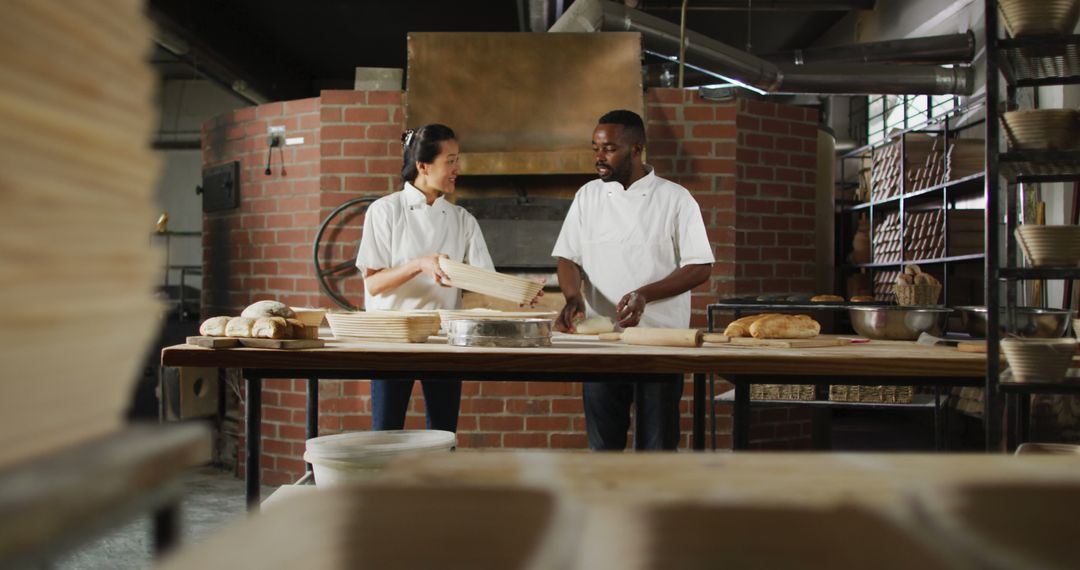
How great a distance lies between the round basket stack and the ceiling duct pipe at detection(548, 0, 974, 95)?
544cm

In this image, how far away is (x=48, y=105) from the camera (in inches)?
14.9

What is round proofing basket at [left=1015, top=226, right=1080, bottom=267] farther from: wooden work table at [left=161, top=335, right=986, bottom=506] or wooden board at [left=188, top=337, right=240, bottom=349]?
wooden board at [left=188, top=337, right=240, bottom=349]

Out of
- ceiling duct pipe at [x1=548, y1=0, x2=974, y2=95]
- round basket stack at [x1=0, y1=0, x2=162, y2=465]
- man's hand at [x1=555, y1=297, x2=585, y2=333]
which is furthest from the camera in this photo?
ceiling duct pipe at [x1=548, y1=0, x2=974, y2=95]

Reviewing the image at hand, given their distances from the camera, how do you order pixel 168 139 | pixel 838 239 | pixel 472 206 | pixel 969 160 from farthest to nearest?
1. pixel 168 139
2. pixel 838 239
3. pixel 969 160
4. pixel 472 206

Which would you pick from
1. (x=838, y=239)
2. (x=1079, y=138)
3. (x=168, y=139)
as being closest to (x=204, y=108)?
(x=168, y=139)

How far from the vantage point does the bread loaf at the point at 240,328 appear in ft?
7.40

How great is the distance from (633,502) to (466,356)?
174 centimetres

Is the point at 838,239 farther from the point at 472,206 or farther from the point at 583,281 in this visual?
the point at 583,281

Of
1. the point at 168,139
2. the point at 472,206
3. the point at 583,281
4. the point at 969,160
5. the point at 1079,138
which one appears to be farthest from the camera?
the point at 168,139

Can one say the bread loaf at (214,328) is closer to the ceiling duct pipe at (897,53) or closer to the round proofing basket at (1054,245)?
the round proofing basket at (1054,245)

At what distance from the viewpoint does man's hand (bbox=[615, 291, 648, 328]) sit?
279cm

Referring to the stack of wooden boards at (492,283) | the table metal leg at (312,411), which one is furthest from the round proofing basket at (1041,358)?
the table metal leg at (312,411)

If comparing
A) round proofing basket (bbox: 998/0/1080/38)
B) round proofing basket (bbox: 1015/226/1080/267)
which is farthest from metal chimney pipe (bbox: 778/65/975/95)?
round proofing basket (bbox: 1015/226/1080/267)

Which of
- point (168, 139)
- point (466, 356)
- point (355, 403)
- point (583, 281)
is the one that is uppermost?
point (168, 139)
